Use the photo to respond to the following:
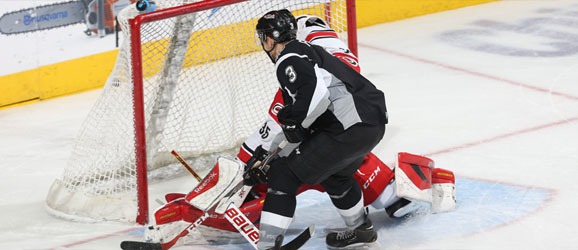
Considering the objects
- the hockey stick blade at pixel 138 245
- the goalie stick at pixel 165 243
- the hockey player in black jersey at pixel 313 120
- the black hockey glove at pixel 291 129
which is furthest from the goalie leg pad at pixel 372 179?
the hockey stick blade at pixel 138 245

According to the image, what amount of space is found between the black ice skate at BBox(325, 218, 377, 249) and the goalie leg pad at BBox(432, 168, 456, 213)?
40 cm

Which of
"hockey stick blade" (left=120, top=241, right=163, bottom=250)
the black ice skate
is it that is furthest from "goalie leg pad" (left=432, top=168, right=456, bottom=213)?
"hockey stick blade" (left=120, top=241, right=163, bottom=250)

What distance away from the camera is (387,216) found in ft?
12.2

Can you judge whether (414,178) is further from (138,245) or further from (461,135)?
(461,135)

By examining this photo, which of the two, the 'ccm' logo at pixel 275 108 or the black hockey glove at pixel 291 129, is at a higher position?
the black hockey glove at pixel 291 129

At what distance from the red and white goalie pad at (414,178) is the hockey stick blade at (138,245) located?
0.91 metres

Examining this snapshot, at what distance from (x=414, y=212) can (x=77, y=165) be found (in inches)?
54.6

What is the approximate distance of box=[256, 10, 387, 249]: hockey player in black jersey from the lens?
10.1 feet

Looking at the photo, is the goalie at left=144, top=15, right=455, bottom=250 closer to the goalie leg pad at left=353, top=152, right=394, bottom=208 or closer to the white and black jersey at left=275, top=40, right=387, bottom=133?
the goalie leg pad at left=353, top=152, right=394, bottom=208

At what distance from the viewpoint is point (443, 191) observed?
12.2 ft

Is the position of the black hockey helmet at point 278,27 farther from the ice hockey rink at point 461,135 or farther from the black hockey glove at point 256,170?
the ice hockey rink at point 461,135

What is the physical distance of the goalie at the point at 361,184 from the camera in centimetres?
348

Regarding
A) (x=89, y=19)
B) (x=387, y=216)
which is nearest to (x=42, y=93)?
(x=89, y=19)

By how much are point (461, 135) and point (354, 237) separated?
149 centimetres
